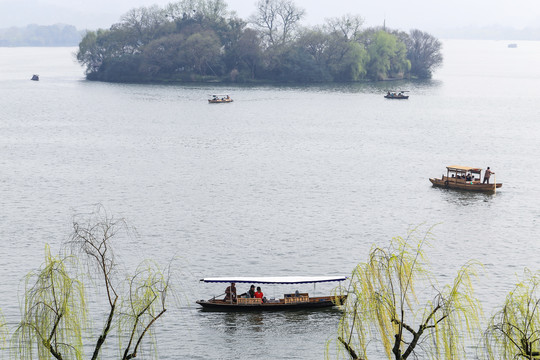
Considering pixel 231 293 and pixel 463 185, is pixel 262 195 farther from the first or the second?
pixel 231 293

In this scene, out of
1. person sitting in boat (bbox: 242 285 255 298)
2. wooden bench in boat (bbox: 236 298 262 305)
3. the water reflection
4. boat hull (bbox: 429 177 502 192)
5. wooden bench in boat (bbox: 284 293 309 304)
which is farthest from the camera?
boat hull (bbox: 429 177 502 192)

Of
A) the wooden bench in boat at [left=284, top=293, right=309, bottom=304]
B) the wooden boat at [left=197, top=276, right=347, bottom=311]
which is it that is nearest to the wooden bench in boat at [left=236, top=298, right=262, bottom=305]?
the wooden boat at [left=197, top=276, right=347, bottom=311]

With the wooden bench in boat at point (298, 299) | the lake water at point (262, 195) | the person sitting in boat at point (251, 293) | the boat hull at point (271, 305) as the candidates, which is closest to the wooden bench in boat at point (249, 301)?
the boat hull at point (271, 305)

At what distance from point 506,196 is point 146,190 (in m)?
39.1

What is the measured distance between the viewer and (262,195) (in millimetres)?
81188

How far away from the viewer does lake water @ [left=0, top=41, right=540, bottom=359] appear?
52.9 metres

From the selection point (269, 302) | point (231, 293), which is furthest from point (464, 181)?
point (231, 293)

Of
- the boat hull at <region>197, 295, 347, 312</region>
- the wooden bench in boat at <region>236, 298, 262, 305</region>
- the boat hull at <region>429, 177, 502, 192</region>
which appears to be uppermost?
the boat hull at <region>429, 177, 502, 192</region>

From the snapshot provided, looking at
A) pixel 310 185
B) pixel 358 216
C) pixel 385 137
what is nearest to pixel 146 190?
pixel 310 185

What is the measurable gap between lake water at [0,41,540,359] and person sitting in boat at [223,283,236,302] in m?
1.44

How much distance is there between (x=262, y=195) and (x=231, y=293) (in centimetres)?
3224

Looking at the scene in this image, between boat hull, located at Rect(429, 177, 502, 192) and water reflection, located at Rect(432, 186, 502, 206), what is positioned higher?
boat hull, located at Rect(429, 177, 502, 192)

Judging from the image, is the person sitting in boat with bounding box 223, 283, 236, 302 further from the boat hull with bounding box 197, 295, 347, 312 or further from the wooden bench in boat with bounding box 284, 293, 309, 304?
the wooden bench in boat with bounding box 284, 293, 309, 304

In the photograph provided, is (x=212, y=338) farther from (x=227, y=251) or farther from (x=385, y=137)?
(x=385, y=137)
